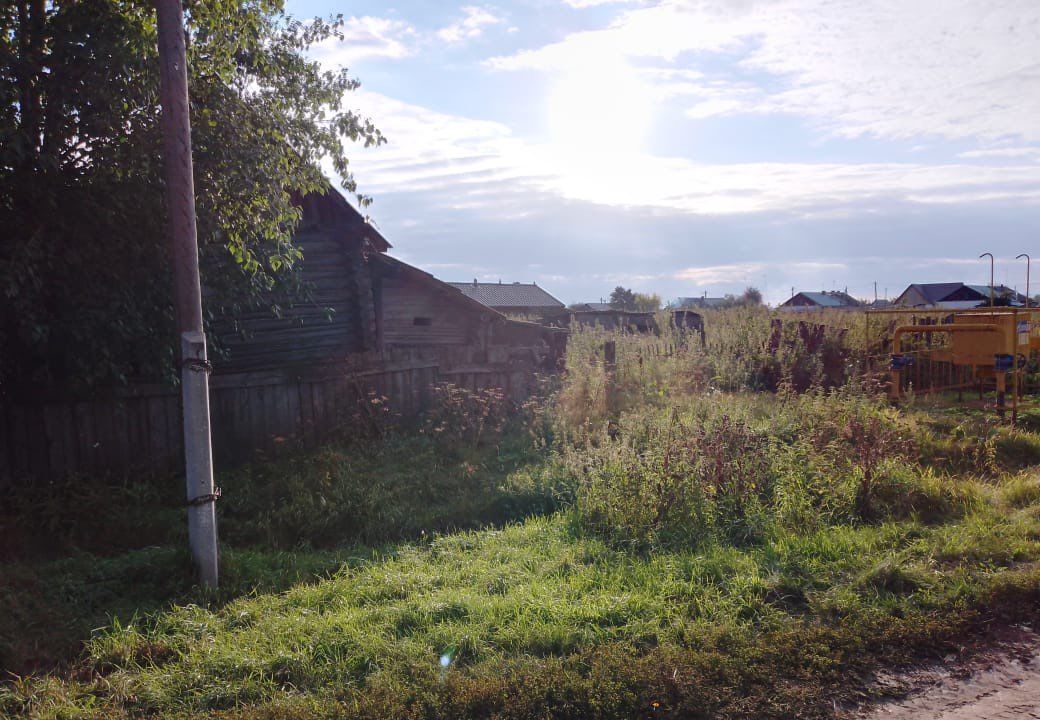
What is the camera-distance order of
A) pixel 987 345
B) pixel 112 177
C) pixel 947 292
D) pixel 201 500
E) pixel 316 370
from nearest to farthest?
1. pixel 201 500
2. pixel 112 177
3. pixel 316 370
4. pixel 987 345
5. pixel 947 292

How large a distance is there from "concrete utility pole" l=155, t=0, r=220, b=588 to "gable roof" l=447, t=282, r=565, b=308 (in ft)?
161

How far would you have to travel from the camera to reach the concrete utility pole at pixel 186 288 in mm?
5363

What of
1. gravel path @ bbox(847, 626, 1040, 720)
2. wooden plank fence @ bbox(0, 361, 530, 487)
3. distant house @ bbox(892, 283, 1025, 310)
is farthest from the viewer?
distant house @ bbox(892, 283, 1025, 310)

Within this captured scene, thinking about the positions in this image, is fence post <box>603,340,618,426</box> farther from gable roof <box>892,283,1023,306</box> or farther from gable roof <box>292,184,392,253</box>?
gable roof <box>892,283,1023,306</box>

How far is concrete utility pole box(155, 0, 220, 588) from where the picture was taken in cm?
536

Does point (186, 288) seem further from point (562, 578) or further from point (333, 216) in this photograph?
point (333, 216)

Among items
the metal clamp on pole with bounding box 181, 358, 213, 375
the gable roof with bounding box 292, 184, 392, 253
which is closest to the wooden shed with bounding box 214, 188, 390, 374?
the gable roof with bounding box 292, 184, 392, 253

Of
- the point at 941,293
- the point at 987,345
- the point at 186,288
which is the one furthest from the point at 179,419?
the point at 941,293

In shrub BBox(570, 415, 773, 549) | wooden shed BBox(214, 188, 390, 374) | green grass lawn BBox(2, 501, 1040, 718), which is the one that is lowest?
green grass lawn BBox(2, 501, 1040, 718)

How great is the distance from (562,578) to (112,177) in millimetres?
6052

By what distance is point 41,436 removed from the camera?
26.8 feet

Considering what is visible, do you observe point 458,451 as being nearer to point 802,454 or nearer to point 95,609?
point 802,454

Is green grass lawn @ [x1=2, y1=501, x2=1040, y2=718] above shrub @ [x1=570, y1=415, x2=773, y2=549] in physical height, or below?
below

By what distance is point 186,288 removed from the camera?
5434mm
